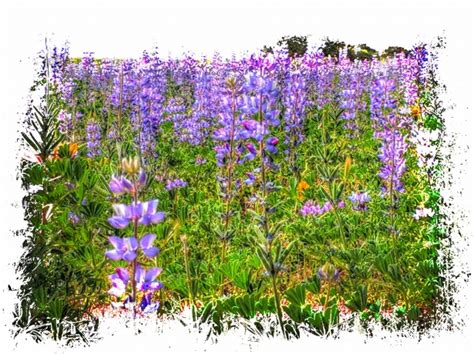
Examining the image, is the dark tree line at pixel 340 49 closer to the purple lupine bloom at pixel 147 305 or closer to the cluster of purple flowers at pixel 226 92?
the cluster of purple flowers at pixel 226 92

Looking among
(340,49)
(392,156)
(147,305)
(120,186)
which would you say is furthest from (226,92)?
(340,49)

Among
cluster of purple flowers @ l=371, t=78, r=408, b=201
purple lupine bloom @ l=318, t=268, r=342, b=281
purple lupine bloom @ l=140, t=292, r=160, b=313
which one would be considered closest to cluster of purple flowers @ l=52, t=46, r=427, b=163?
cluster of purple flowers @ l=371, t=78, r=408, b=201

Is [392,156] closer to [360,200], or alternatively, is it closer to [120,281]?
[360,200]

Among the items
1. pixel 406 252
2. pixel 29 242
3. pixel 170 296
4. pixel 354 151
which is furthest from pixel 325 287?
pixel 354 151

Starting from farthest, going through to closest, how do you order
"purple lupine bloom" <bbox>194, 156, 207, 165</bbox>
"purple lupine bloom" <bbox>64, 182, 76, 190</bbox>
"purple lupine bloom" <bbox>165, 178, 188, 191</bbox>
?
"purple lupine bloom" <bbox>194, 156, 207, 165</bbox> → "purple lupine bloom" <bbox>165, 178, 188, 191</bbox> → "purple lupine bloom" <bbox>64, 182, 76, 190</bbox>

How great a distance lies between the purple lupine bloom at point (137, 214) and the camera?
6.89 feet

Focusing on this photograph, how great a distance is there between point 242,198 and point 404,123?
8.39 ft

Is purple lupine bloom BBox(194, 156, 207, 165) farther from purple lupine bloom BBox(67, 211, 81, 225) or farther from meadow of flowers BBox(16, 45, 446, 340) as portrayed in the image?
purple lupine bloom BBox(67, 211, 81, 225)

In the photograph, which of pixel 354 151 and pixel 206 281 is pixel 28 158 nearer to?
pixel 206 281

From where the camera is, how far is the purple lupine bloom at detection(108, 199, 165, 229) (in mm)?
2102

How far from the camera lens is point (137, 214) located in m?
2.11

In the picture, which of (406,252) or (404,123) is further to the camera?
(404,123)

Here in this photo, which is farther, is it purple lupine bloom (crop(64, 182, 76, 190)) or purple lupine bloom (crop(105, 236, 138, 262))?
purple lupine bloom (crop(64, 182, 76, 190))

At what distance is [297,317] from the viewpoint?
2635 millimetres
